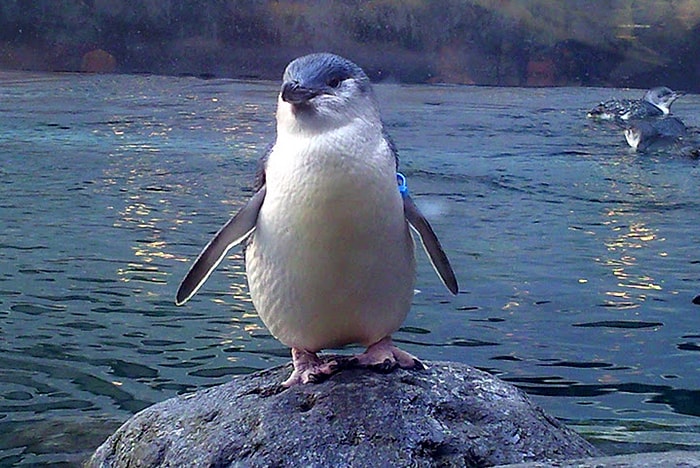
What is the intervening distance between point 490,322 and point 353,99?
2.30m

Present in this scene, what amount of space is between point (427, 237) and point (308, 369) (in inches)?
16.3

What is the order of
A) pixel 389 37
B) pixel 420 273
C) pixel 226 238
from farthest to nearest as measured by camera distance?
pixel 389 37 → pixel 420 273 → pixel 226 238

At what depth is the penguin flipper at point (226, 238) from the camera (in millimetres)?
2613

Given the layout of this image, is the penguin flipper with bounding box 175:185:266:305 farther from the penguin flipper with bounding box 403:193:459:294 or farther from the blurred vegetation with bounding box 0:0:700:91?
the blurred vegetation with bounding box 0:0:700:91

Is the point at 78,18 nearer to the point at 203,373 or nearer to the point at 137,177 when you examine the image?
the point at 137,177

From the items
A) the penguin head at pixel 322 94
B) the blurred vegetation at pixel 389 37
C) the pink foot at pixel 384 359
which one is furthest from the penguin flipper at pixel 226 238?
the blurred vegetation at pixel 389 37

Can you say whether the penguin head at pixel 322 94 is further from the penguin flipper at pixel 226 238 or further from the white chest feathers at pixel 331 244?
the penguin flipper at pixel 226 238

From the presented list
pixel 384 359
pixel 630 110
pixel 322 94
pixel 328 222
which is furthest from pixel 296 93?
pixel 630 110

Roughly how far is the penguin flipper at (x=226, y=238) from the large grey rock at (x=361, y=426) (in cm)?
26

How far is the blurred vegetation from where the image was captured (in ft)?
37.9

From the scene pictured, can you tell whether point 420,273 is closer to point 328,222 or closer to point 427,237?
point 427,237

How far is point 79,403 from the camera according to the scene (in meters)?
3.72

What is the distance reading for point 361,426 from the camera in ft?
8.34

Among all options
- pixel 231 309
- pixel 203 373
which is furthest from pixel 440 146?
pixel 203 373
